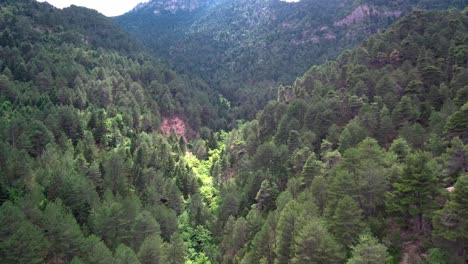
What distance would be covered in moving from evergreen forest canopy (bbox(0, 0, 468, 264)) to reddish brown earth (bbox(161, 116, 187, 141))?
131 centimetres

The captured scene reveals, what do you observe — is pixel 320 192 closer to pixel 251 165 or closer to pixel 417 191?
pixel 417 191

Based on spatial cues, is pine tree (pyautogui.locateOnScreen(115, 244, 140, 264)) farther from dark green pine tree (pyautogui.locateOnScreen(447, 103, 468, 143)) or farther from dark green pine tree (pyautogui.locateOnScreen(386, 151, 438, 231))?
dark green pine tree (pyautogui.locateOnScreen(447, 103, 468, 143))

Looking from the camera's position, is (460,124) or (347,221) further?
(460,124)

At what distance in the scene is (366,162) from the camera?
5644 cm

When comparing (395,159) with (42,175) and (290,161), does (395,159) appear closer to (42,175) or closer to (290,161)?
(290,161)

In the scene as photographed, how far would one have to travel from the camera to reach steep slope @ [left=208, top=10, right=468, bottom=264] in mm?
46719

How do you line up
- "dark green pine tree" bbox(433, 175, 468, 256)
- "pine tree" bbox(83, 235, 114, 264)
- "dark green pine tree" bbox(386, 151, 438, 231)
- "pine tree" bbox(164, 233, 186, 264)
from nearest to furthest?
"dark green pine tree" bbox(433, 175, 468, 256) → "dark green pine tree" bbox(386, 151, 438, 231) → "pine tree" bbox(83, 235, 114, 264) → "pine tree" bbox(164, 233, 186, 264)

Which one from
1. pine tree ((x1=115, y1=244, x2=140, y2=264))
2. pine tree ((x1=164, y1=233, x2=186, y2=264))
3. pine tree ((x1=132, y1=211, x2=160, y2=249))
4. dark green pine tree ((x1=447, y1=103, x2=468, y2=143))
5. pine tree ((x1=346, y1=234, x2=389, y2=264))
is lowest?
pine tree ((x1=164, y1=233, x2=186, y2=264))

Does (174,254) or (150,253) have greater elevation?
(150,253)

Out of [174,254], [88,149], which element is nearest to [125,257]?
[174,254]

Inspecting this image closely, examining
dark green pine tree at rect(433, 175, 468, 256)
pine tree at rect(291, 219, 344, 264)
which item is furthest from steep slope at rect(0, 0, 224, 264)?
dark green pine tree at rect(433, 175, 468, 256)

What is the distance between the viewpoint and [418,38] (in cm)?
10725

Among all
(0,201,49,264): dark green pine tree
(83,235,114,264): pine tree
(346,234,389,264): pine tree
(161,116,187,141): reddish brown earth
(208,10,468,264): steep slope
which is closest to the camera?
(346,234,389,264): pine tree

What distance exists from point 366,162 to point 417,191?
10.1m
